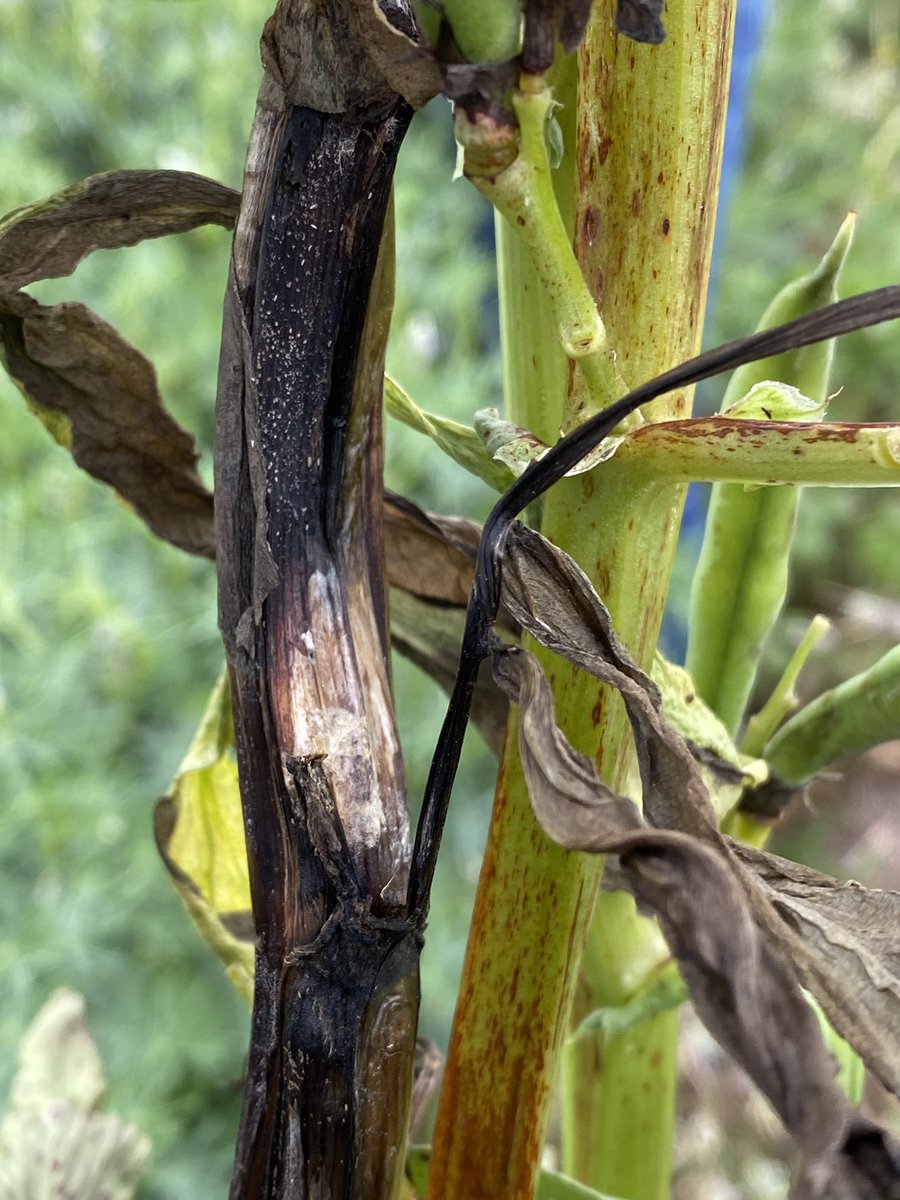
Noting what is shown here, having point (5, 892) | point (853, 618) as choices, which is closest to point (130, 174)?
point (5, 892)

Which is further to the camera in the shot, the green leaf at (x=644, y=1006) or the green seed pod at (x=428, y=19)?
the green leaf at (x=644, y=1006)

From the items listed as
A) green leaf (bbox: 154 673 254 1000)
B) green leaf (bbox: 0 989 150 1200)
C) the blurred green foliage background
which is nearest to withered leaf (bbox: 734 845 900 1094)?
green leaf (bbox: 154 673 254 1000)

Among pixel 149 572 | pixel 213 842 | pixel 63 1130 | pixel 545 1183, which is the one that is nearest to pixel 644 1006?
pixel 545 1183

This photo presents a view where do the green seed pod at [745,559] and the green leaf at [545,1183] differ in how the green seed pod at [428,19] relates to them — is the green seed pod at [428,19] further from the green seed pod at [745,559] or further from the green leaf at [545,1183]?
the green leaf at [545,1183]

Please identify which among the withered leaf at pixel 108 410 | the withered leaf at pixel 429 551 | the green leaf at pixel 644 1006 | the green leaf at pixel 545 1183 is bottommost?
the green leaf at pixel 545 1183

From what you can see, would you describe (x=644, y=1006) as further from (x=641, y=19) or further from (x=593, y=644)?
(x=641, y=19)

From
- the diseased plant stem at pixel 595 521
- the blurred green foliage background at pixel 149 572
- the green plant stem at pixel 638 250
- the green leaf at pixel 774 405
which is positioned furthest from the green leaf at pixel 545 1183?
the blurred green foliage background at pixel 149 572
